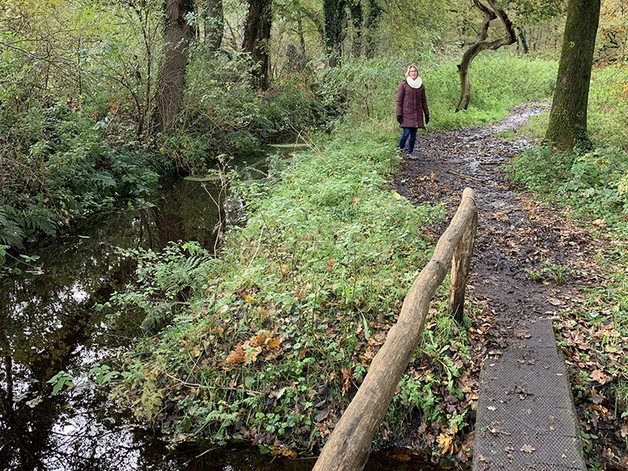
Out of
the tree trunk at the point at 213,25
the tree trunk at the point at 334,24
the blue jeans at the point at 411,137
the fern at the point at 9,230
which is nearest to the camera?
the fern at the point at 9,230

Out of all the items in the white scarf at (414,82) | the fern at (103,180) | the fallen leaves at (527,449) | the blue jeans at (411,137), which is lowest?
the fallen leaves at (527,449)

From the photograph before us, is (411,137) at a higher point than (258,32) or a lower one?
lower

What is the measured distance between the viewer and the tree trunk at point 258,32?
696 inches

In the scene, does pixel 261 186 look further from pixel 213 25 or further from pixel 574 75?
pixel 574 75

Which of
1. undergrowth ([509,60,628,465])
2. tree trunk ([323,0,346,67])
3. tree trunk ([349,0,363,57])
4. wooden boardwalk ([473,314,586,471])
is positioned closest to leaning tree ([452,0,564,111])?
undergrowth ([509,60,628,465])

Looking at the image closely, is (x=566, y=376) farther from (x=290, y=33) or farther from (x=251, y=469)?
(x=290, y=33)

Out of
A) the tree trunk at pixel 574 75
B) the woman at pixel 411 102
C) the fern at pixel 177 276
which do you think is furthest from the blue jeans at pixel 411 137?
the fern at pixel 177 276

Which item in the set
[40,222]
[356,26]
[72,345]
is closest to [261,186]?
[40,222]

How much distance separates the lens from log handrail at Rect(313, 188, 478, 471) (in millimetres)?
2160

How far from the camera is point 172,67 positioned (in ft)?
42.3

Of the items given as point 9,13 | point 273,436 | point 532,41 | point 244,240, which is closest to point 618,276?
point 273,436

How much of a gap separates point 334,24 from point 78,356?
18.1m

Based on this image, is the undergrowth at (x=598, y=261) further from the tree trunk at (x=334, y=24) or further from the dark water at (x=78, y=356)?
the tree trunk at (x=334, y=24)

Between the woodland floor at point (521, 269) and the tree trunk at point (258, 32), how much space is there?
30.7ft
